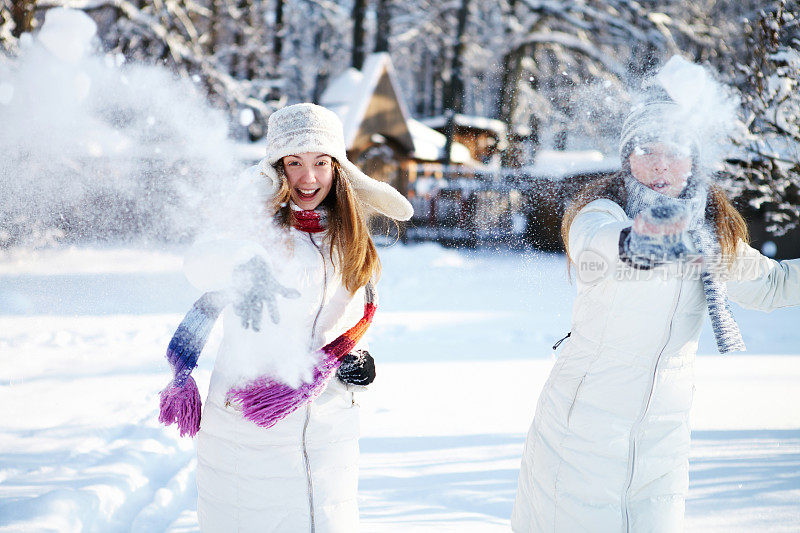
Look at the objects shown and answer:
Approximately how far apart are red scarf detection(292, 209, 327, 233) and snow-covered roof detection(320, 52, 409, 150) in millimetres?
11036

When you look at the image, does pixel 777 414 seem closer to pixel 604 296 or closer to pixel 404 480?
pixel 404 480

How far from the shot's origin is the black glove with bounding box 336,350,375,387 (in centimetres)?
188

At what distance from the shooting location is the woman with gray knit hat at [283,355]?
1.74 meters

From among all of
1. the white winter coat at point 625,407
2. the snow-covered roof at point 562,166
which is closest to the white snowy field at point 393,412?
the white winter coat at point 625,407

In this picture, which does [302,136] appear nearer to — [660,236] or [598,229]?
[598,229]

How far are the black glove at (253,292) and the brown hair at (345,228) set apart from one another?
11.8 inches

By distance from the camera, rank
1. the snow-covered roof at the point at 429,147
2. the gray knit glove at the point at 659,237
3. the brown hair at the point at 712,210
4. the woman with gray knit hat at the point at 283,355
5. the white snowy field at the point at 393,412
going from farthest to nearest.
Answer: the snow-covered roof at the point at 429,147
the white snowy field at the point at 393,412
the brown hair at the point at 712,210
the woman with gray knit hat at the point at 283,355
the gray knit glove at the point at 659,237

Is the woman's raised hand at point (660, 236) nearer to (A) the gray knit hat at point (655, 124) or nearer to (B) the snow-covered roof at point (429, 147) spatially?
(A) the gray knit hat at point (655, 124)

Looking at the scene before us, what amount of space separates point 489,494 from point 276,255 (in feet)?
6.31

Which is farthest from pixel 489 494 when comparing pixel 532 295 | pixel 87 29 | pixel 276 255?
pixel 532 295

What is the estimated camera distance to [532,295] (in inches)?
375

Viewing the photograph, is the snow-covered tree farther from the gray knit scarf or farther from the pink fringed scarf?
the pink fringed scarf

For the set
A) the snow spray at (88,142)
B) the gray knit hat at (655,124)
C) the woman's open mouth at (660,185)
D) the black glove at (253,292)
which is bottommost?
the snow spray at (88,142)

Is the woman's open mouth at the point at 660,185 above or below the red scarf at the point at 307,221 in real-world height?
above
